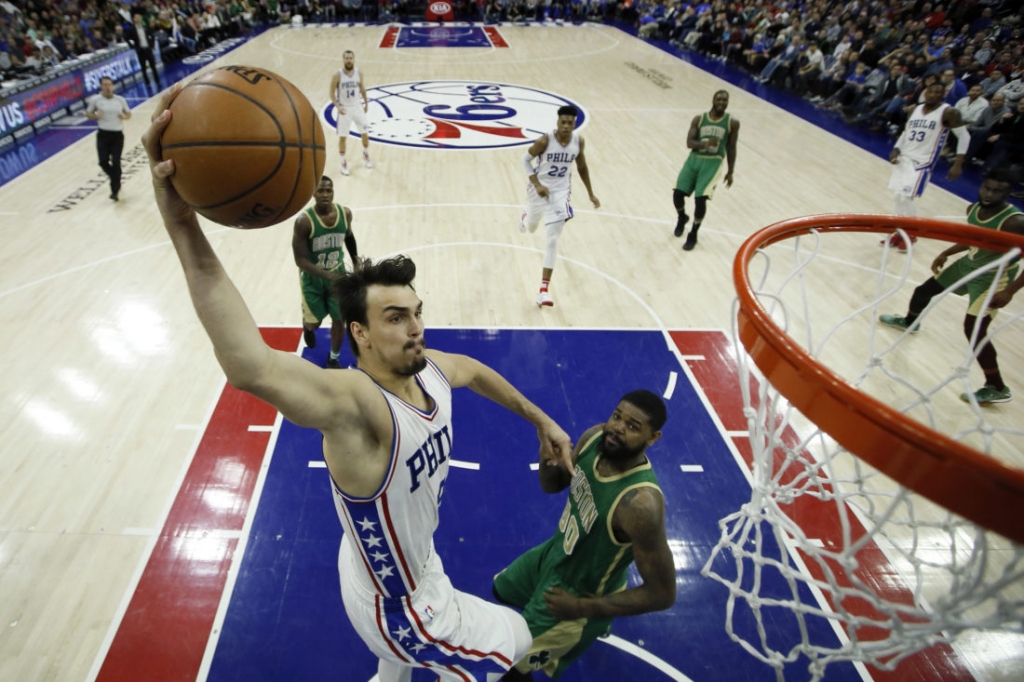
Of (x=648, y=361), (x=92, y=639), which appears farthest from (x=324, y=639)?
(x=648, y=361)

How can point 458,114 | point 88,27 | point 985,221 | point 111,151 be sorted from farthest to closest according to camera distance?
point 88,27
point 458,114
point 111,151
point 985,221

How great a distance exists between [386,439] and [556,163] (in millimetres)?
4461

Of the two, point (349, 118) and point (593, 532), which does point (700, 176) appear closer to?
point (349, 118)

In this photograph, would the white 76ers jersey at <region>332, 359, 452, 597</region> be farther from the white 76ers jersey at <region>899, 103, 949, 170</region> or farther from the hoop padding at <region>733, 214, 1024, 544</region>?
the white 76ers jersey at <region>899, 103, 949, 170</region>

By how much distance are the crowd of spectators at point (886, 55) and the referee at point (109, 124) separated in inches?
411

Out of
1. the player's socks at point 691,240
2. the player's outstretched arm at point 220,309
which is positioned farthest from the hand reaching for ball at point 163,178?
the player's socks at point 691,240

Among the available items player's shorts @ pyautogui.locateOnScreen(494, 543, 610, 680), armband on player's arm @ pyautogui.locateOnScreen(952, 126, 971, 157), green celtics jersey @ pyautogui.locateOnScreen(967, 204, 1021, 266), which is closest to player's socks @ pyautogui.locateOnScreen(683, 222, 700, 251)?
green celtics jersey @ pyautogui.locateOnScreen(967, 204, 1021, 266)

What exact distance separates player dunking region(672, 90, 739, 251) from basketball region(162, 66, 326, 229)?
5544 millimetres

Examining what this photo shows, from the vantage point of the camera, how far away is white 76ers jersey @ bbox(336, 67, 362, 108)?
8.82 m

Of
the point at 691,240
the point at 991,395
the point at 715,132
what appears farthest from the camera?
the point at 691,240

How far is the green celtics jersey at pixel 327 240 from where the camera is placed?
452 cm

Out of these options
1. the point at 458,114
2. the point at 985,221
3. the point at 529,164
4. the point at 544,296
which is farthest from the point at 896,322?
the point at 458,114

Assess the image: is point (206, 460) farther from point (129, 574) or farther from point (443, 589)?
point (443, 589)

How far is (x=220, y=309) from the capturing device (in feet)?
4.70
